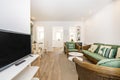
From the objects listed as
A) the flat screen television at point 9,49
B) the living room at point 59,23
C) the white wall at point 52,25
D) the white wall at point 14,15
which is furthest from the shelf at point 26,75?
the white wall at point 52,25

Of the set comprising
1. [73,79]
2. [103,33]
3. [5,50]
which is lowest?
[73,79]

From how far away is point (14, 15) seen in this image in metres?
2.24

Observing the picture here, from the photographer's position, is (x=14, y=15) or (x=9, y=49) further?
(x=14, y=15)

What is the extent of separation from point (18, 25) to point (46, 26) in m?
6.60

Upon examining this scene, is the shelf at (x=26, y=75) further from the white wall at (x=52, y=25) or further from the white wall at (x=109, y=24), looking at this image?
the white wall at (x=52, y=25)

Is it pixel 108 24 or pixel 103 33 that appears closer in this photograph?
pixel 108 24

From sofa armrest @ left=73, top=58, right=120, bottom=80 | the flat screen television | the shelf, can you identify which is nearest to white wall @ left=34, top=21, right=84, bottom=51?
the shelf

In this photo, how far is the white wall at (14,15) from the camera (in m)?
1.90

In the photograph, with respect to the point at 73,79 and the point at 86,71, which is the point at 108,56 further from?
the point at 86,71

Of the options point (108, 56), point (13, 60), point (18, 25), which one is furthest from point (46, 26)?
point (13, 60)

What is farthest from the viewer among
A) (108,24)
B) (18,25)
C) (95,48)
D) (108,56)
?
(95,48)

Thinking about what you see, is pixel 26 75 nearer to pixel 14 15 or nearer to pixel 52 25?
pixel 14 15

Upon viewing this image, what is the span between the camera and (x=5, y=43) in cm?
150

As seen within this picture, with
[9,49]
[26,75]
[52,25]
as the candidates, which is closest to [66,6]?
[26,75]
